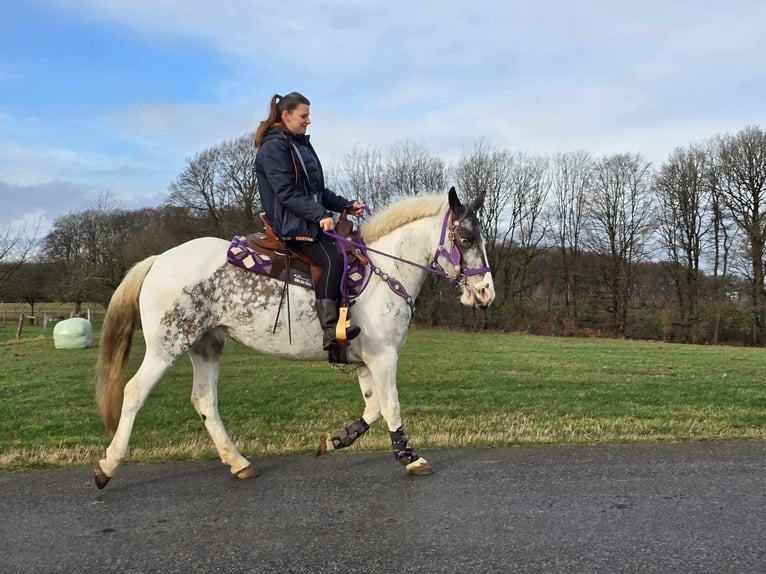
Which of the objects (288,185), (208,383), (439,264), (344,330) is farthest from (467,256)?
(208,383)

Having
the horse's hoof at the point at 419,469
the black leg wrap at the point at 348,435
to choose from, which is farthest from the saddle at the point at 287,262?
the horse's hoof at the point at 419,469

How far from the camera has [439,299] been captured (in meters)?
46.0

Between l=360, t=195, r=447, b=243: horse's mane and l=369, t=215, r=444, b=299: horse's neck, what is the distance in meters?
0.05

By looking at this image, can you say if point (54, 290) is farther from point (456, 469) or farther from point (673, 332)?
point (456, 469)

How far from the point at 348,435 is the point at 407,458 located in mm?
645

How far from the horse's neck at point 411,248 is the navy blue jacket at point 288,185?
738 mm

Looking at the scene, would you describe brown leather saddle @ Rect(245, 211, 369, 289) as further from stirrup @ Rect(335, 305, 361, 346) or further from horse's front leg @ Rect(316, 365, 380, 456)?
horse's front leg @ Rect(316, 365, 380, 456)

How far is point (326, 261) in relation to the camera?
509cm

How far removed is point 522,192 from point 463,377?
141 ft

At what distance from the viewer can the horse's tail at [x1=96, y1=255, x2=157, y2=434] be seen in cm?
535

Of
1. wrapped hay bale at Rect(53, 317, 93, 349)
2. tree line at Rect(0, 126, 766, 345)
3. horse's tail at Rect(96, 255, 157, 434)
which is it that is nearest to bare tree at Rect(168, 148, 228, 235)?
tree line at Rect(0, 126, 766, 345)

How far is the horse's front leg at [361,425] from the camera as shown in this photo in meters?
5.47

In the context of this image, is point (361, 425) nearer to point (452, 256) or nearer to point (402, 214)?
point (452, 256)

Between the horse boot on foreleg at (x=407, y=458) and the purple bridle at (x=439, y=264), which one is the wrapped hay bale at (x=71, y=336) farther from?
the horse boot on foreleg at (x=407, y=458)
